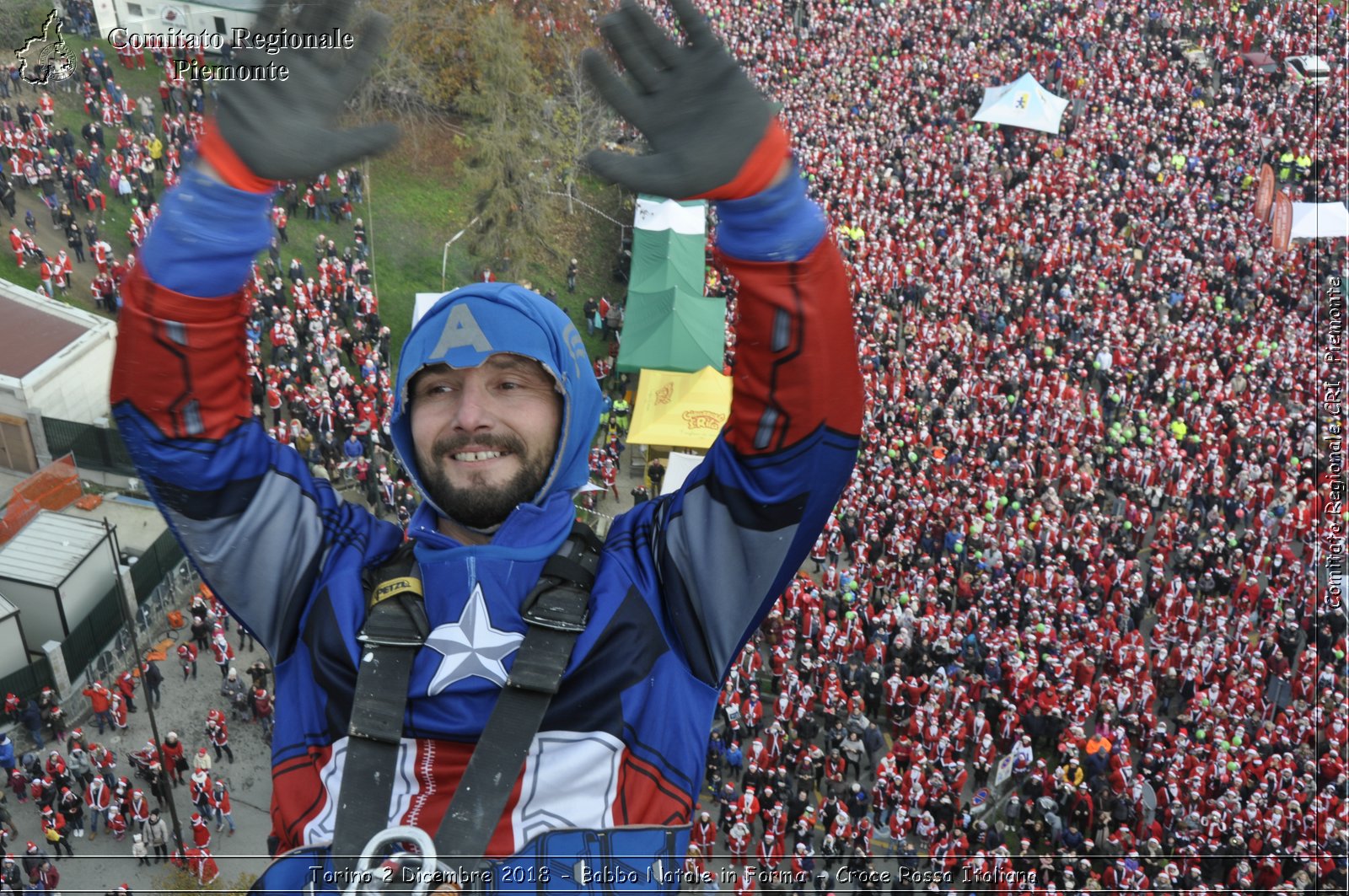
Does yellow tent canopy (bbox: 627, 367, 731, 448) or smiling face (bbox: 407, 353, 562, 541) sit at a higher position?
smiling face (bbox: 407, 353, 562, 541)

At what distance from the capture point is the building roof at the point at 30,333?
79.0ft

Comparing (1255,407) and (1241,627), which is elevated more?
(1255,407)

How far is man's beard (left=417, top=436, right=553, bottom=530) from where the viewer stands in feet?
11.8

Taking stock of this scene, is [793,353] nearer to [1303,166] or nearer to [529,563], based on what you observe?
[529,563]

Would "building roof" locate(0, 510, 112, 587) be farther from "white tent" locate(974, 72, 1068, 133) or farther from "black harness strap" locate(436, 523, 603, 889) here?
"white tent" locate(974, 72, 1068, 133)

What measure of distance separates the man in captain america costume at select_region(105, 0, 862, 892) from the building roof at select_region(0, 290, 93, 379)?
23.1 metres

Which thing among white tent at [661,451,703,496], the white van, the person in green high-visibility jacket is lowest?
white tent at [661,451,703,496]

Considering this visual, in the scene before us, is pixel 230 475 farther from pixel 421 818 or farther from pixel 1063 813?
pixel 1063 813

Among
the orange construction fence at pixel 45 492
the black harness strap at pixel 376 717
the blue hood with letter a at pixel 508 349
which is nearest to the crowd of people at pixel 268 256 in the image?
the orange construction fence at pixel 45 492

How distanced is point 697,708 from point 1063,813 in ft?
50.1

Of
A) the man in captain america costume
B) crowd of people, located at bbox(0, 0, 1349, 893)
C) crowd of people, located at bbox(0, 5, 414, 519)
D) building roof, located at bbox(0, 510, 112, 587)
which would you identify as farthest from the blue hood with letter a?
crowd of people, located at bbox(0, 5, 414, 519)

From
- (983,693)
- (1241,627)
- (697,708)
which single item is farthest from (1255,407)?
(697,708)

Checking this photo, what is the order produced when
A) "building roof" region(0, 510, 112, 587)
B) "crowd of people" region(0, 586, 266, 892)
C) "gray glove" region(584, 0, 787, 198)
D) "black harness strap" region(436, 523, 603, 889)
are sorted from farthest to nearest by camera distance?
"building roof" region(0, 510, 112, 587)
"crowd of people" region(0, 586, 266, 892)
"black harness strap" region(436, 523, 603, 889)
"gray glove" region(584, 0, 787, 198)

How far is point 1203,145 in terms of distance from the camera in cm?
4250
